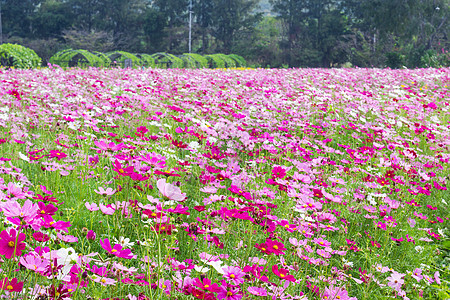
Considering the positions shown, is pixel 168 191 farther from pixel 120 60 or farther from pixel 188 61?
pixel 188 61

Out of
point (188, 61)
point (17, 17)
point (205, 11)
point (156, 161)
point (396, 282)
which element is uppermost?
point (205, 11)

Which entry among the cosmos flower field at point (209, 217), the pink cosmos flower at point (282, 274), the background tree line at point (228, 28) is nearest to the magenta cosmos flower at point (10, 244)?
the cosmos flower field at point (209, 217)

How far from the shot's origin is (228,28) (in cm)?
3750

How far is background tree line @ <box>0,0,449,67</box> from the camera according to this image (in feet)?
91.7

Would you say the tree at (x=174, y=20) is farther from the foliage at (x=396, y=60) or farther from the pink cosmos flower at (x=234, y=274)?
the pink cosmos flower at (x=234, y=274)

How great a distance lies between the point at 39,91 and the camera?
4.55m

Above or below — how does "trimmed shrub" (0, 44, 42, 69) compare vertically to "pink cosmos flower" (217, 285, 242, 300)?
above

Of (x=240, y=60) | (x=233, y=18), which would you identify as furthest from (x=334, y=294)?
(x=233, y=18)

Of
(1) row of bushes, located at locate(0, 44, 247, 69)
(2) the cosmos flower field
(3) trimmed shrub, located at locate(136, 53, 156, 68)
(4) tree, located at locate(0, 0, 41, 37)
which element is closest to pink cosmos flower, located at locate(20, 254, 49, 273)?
(2) the cosmos flower field

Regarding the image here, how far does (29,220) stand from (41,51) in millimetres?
36081

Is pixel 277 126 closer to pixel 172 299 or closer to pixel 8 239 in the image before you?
pixel 172 299

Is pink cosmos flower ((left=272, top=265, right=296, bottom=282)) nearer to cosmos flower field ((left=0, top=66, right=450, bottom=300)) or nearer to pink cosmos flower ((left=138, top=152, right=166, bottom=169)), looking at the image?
cosmos flower field ((left=0, top=66, right=450, bottom=300))

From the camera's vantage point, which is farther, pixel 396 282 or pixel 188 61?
pixel 188 61

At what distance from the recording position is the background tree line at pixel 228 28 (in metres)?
27.9
